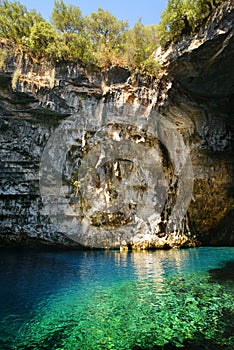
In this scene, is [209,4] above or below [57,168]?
above

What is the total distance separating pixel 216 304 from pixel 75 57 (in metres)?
13.0

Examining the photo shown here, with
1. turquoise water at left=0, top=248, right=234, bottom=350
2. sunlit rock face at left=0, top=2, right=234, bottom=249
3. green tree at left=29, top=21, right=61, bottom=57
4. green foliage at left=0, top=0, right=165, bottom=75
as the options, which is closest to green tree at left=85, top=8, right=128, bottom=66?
green foliage at left=0, top=0, right=165, bottom=75

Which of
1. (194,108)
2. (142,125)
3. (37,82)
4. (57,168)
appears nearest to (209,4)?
(194,108)

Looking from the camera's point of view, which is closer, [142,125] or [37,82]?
[37,82]

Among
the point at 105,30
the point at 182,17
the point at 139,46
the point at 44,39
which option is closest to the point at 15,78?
the point at 44,39

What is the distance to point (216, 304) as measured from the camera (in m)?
5.53

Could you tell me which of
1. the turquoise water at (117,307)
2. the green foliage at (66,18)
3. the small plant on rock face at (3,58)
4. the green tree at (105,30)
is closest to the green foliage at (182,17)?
the green tree at (105,30)

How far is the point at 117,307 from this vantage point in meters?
5.50

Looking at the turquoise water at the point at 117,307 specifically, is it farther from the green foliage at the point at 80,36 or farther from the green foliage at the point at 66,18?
the green foliage at the point at 66,18

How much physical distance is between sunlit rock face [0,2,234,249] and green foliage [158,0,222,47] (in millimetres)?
1783

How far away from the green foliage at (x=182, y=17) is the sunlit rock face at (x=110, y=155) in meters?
1.78

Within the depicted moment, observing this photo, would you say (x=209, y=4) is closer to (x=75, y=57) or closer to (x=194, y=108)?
(x=194, y=108)

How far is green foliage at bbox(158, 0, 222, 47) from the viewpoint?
10.4 meters

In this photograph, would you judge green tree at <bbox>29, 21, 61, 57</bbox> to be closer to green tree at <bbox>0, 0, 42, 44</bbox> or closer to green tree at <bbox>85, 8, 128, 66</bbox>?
green tree at <bbox>0, 0, 42, 44</bbox>
